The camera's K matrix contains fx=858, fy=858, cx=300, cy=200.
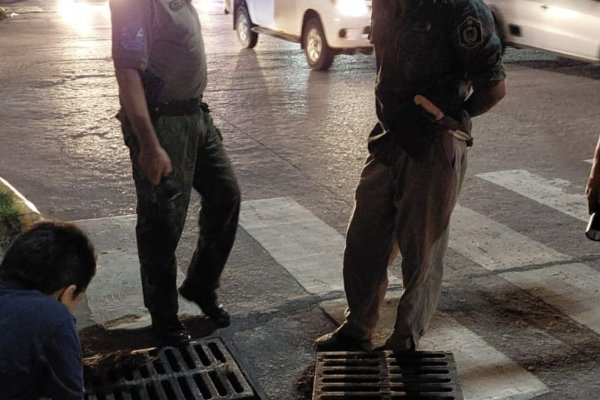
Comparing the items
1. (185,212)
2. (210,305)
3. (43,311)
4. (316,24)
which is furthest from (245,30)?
(43,311)

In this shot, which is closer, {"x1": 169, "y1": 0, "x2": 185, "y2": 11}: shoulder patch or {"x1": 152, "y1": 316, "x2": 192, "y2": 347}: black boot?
{"x1": 169, "y1": 0, "x2": 185, "y2": 11}: shoulder patch

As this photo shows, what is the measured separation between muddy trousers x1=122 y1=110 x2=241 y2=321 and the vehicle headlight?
715 centimetres

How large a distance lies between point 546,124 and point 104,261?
5233 millimetres

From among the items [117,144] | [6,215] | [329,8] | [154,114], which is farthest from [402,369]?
[329,8]

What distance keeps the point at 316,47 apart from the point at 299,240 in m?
6.46

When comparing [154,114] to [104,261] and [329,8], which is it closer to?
[104,261]

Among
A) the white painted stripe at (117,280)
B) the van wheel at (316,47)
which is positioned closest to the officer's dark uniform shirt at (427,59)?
the white painted stripe at (117,280)

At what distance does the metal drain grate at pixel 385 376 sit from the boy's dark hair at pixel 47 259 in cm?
141

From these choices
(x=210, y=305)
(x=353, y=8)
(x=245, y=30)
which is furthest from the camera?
(x=245, y=30)

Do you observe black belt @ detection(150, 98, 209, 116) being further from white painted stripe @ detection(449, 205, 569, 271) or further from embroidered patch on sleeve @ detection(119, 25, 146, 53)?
white painted stripe @ detection(449, 205, 569, 271)

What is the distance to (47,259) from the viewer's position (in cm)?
253

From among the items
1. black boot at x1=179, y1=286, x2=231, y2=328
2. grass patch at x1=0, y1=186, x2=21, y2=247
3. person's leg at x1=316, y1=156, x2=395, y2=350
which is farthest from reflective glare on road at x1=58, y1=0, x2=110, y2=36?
person's leg at x1=316, y1=156, x2=395, y2=350

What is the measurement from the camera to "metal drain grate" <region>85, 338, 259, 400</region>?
11.9 feet

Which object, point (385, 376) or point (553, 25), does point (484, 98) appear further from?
point (553, 25)
